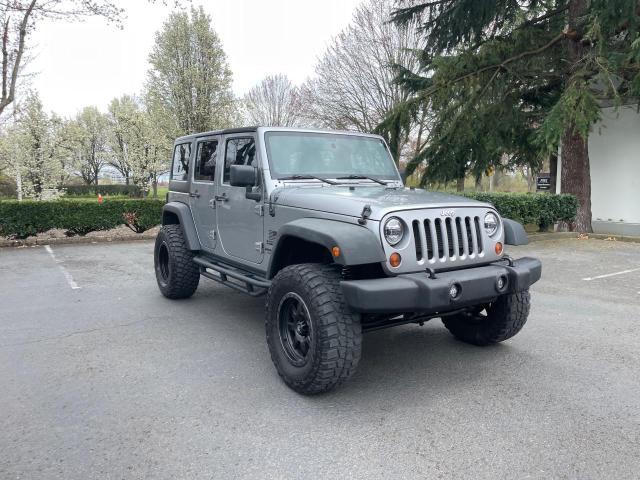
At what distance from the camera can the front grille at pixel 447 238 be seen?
338 cm

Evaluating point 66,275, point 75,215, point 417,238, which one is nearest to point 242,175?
point 417,238

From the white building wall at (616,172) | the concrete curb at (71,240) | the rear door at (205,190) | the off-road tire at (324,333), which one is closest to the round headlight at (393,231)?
the off-road tire at (324,333)

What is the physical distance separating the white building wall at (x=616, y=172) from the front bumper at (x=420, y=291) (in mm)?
12812

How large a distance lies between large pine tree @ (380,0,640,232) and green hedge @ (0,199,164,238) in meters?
6.84

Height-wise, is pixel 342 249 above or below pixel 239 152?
below

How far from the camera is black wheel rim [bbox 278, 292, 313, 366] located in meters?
3.50

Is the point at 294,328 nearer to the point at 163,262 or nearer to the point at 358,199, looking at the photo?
the point at 358,199

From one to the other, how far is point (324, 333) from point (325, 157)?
2.02 meters

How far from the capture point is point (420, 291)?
10.2ft

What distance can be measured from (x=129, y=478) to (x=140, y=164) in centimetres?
2554

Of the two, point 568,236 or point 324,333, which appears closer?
point 324,333

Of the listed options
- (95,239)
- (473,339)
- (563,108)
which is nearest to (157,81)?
(95,239)

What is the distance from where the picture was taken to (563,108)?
10.3m

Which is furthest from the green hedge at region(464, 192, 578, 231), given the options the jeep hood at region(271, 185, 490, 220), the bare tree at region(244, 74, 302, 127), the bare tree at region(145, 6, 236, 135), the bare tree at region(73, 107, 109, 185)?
the bare tree at region(73, 107, 109, 185)
